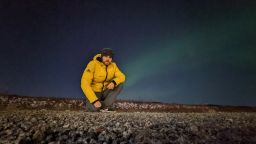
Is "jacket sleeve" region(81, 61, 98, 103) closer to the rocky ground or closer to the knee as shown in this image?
the knee

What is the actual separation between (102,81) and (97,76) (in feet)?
1.74

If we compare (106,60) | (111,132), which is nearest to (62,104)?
(106,60)

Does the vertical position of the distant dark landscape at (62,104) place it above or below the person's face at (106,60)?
below

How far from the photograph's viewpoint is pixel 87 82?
486 inches

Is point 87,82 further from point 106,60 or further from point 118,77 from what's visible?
point 118,77

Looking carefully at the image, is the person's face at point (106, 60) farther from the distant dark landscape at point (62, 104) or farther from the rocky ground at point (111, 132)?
the distant dark landscape at point (62, 104)

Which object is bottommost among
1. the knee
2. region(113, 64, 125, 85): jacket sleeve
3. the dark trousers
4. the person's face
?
the dark trousers

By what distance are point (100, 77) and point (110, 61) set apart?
80 centimetres

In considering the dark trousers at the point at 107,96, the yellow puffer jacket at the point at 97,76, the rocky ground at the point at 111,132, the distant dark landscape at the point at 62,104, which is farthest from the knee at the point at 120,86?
the distant dark landscape at the point at 62,104

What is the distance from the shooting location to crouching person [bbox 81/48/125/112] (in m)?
12.2

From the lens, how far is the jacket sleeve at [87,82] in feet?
40.2

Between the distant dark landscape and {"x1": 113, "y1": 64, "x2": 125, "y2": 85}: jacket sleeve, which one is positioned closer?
{"x1": 113, "y1": 64, "x2": 125, "y2": 85}: jacket sleeve

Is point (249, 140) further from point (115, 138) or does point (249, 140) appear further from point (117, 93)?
point (117, 93)

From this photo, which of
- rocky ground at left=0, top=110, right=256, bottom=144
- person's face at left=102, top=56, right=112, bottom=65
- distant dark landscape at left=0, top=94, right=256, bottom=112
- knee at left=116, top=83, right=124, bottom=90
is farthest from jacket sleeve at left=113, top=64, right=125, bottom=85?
distant dark landscape at left=0, top=94, right=256, bottom=112
